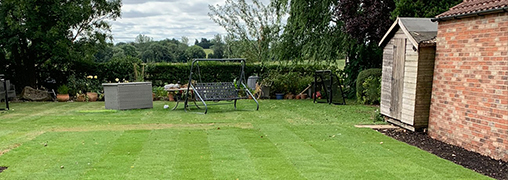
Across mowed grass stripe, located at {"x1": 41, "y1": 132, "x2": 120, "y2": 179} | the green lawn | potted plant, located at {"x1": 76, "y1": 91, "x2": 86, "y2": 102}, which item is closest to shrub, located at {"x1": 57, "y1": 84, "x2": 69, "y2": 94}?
potted plant, located at {"x1": 76, "y1": 91, "x2": 86, "y2": 102}

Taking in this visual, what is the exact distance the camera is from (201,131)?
6.73 m

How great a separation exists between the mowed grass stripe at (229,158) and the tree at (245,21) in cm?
1568

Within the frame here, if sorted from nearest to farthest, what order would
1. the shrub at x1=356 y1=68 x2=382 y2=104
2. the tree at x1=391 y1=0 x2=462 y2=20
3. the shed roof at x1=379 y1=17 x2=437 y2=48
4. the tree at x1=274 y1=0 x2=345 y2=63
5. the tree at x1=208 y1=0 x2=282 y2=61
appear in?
the shed roof at x1=379 y1=17 x2=437 y2=48, the tree at x1=391 y1=0 x2=462 y2=20, the shrub at x1=356 y1=68 x2=382 y2=104, the tree at x1=274 y1=0 x2=345 y2=63, the tree at x1=208 y1=0 x2=282 y2=61

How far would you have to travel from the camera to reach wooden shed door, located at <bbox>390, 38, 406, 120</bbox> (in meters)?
6.84

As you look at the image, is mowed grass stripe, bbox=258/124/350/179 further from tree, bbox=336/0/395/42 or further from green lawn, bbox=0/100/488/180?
tree, bbox=336/0/395/42

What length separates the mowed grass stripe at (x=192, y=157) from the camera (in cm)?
→ 422

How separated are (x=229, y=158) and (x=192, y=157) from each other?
1.62ft

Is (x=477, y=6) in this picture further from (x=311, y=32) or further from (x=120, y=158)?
(x=311, y=32)

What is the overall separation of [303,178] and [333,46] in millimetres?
9213

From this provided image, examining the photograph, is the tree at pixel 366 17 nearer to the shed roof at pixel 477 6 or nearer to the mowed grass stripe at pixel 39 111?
the shed roof at pixel 477 6

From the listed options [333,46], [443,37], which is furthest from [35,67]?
[443,37]

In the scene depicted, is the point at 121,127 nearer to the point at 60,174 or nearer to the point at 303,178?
the point at 60,174

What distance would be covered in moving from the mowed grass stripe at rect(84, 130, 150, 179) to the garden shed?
460cm

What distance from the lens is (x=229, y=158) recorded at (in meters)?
4.89
